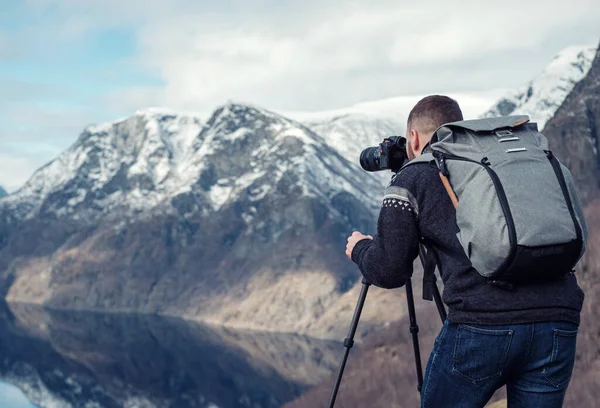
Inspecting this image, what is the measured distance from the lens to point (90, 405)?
143 metres

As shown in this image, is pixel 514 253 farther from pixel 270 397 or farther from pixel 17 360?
pixel 17 360

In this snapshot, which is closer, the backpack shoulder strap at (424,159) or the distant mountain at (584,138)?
the backpack shoulder strap at (424,159)

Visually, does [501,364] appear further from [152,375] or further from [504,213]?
[152,375]

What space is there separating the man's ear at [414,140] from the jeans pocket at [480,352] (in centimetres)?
138

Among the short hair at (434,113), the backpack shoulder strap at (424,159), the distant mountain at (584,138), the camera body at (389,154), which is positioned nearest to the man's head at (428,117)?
the short hair at (434,113)

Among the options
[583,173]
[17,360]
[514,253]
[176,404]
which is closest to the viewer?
[514,253]

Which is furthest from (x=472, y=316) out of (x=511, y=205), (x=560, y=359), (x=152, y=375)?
(x=152, y=375)

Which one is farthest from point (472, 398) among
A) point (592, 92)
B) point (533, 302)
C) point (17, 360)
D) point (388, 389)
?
point (592, 92)

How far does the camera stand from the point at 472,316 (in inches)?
188

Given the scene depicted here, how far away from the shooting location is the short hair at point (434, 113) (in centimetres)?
538

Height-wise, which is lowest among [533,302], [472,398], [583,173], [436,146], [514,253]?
[583,173]

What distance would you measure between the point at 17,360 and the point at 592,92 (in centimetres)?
15189

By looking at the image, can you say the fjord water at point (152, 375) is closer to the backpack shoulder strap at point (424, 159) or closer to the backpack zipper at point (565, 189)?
the backpack shoulder strap at point (424, 159)

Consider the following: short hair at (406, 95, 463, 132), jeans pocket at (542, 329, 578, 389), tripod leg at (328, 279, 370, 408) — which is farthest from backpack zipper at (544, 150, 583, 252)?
tripod leg at (328, 279, 370, 408)
